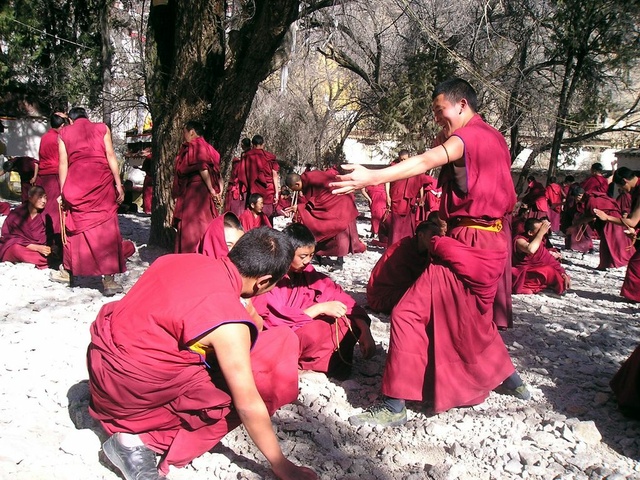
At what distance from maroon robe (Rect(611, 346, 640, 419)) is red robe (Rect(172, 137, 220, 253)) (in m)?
3.73

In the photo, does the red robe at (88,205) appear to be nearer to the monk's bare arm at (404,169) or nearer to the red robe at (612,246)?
the monk's bare arm at (404,169)

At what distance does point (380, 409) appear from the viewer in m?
2.91

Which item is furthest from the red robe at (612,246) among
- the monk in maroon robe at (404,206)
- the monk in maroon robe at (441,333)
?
the monk in maroon robe at (441,333)

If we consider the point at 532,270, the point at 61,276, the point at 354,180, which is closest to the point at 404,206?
the point at 532,270

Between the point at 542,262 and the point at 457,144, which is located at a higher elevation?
the point at 457,144

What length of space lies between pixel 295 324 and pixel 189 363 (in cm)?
123

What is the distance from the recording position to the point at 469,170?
280 centimetres

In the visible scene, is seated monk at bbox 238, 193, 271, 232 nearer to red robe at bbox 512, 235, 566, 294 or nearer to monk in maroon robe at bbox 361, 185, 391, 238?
red robe at bbox 512, 235, 566, 294

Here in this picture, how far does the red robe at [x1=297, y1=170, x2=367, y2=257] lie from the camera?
6496 millimetres

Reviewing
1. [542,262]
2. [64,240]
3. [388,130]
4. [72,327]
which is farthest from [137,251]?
[388,130]

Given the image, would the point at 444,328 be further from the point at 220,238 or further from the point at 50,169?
the point at 50,169

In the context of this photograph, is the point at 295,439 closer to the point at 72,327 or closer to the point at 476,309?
the point at 476,309

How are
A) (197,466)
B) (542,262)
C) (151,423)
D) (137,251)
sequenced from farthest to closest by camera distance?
(137,251) < (542,262) < (197,466) < (151,423)

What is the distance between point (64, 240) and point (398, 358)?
3241mm
